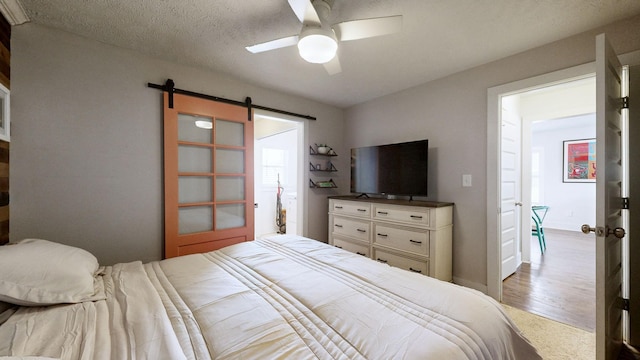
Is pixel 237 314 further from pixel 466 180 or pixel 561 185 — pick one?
pixel 561 185

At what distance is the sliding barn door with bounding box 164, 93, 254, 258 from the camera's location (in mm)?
2383

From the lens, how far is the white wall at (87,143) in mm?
1784

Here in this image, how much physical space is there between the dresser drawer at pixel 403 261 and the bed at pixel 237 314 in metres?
1.38

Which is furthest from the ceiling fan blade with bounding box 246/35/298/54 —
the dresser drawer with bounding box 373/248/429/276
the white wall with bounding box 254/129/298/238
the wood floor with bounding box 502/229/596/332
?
the white wall with bounding box 254/129/298/238

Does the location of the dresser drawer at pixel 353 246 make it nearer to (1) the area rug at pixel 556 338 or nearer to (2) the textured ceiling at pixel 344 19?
(1) the area rug at pixel 556 338

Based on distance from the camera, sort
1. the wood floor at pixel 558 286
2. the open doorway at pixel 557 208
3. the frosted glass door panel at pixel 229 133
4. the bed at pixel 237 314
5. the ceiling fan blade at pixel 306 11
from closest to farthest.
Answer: the bed at pixel 237 314 < the ceiling fan blade at pixel 306 11 < the wood floor at pixel 558 286 < the open doorway at pixel 557 208 < the frosted glass door panel at pixel 229 133

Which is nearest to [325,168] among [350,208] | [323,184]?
[323,184]

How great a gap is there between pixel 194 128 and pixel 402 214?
95.4 inches

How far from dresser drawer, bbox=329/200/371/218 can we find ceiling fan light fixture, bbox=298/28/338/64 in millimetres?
1901

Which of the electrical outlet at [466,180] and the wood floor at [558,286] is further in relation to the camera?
the electrical outlet at [466,180]

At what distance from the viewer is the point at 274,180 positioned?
564 cm

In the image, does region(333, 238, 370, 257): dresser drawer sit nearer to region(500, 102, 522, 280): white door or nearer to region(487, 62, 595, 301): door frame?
region(487, 62, 595, 301): door frame

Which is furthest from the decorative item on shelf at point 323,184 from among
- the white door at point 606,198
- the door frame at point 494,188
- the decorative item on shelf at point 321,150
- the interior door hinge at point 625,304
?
the interior door hinge at point 625,304

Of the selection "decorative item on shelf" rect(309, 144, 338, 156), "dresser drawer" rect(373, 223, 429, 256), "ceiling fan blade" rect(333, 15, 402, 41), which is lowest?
"dresser drawer" rect(373, 223, 429, 256)
